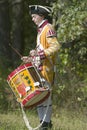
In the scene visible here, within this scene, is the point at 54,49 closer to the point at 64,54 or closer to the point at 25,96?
the point at 25,96

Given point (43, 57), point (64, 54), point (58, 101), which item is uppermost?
point (43, 57)

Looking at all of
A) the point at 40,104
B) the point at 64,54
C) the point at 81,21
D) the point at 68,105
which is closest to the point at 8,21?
the point at 64,54

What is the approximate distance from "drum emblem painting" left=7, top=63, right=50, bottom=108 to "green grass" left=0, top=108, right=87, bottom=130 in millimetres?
1179

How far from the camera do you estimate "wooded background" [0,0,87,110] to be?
10.7m

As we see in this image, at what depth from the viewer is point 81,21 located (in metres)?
10.2

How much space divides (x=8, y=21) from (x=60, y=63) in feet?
15.1

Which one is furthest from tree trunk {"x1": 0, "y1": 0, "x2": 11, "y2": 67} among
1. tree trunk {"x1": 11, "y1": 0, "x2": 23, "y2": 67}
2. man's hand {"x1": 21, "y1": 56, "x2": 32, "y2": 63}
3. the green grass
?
man's hand {"x1": 21, "y1": 56, "x2": 32, "y2": 63}

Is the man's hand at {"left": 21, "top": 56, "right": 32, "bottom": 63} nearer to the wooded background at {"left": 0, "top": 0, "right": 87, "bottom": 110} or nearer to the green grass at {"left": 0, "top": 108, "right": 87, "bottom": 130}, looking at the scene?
the green grass at {"left": 0, "top": 108, "right": 87, "bottom": 130}

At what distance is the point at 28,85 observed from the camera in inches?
251

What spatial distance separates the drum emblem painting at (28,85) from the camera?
6352mm

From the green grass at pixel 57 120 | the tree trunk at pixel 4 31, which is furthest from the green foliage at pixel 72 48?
the tree trunk at pixel 4 31

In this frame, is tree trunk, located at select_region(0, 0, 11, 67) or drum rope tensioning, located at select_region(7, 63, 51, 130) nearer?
drum rope tensioning, located at select_region(7, 63, 51, 130)

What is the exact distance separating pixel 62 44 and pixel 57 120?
300 centimetres

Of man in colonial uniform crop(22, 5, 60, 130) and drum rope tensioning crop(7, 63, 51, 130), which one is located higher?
man in colonial uniform crop(22, 5, 60, 130)
